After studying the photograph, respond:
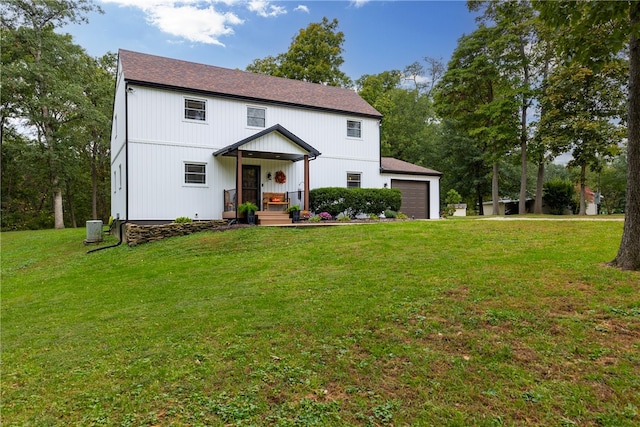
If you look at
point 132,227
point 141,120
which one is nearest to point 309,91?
point 141,120

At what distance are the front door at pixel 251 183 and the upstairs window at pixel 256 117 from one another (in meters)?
1.85

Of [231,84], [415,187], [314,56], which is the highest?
[314,56]

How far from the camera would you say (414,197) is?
1895 centimetres

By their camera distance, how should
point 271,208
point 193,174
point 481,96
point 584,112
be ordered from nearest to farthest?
point 193,174 < point 271,208 < point 584,112 < point 481,96

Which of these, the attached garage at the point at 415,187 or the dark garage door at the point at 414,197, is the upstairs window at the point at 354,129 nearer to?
the attached garage at the point at 415,187

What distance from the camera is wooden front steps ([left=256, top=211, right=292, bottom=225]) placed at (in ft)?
42.5

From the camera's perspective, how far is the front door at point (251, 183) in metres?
15.0

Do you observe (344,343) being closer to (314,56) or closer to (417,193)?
(417,193)

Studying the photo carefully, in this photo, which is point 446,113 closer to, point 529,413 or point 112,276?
point 112,276

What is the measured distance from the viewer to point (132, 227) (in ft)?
38.0

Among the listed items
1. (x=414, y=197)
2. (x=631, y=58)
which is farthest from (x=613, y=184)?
(x=631, y=58)

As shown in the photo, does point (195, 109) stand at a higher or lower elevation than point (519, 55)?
lower

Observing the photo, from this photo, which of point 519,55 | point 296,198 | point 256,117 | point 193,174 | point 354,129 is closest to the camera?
point 193,174

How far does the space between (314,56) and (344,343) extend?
31076mm
